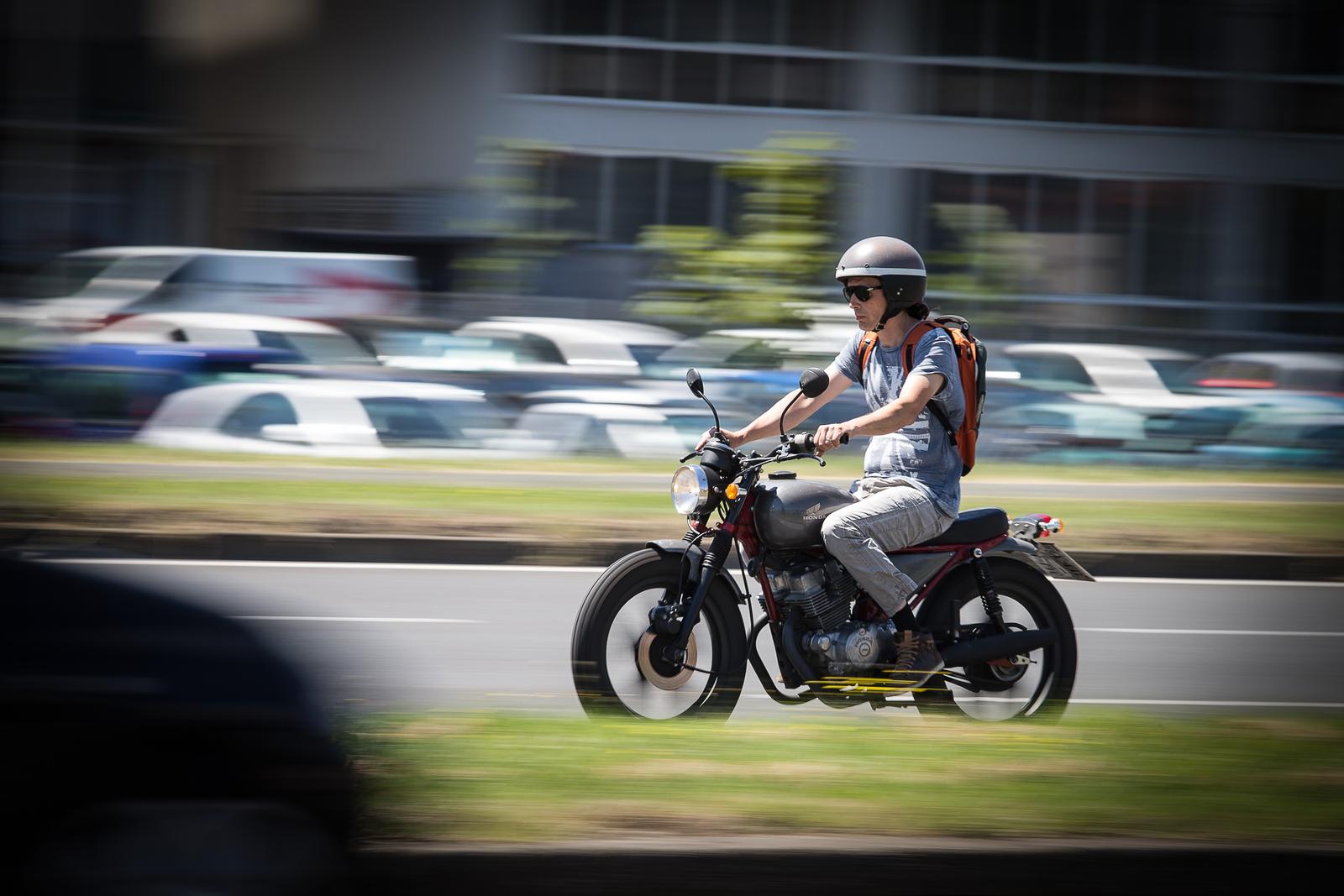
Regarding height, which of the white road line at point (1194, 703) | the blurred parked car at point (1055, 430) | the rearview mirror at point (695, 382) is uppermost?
the rearview mirror at point (695, 382)

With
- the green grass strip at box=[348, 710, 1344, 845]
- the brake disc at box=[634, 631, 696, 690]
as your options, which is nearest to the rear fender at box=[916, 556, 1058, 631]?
the green grass strip at box=[348, 710, 1344, 845]

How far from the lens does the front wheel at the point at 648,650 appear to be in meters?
5.52

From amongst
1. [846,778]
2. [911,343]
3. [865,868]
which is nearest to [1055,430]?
[911,343]

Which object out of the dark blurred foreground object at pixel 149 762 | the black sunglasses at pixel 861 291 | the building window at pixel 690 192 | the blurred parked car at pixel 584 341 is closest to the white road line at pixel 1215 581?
the black sunglasses at pixel 861 291

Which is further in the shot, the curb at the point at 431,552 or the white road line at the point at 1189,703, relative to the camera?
the curb at the point at 431,552

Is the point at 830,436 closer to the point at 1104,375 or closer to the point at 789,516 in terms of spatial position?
the point at 789,516

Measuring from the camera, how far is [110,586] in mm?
3121

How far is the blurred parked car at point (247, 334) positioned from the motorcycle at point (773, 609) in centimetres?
1348

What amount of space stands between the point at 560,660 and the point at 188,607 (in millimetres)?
4410

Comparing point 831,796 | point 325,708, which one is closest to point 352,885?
point 325,708

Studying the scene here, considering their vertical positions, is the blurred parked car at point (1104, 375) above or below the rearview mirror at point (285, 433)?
above

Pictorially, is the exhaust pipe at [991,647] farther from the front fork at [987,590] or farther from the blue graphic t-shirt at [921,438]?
the blue graphic t-shirt at [921,438]

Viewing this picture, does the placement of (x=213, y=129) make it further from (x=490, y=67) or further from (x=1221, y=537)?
(x=1221, y=537)

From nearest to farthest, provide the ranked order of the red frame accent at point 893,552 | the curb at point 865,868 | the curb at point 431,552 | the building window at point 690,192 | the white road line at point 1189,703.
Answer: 1. the curb at point 865,868
2. the red frame accent at point 893,552
3. the white road line at point 1189,703
4. the curb at point 431,552
5. the building window at point 690,192
